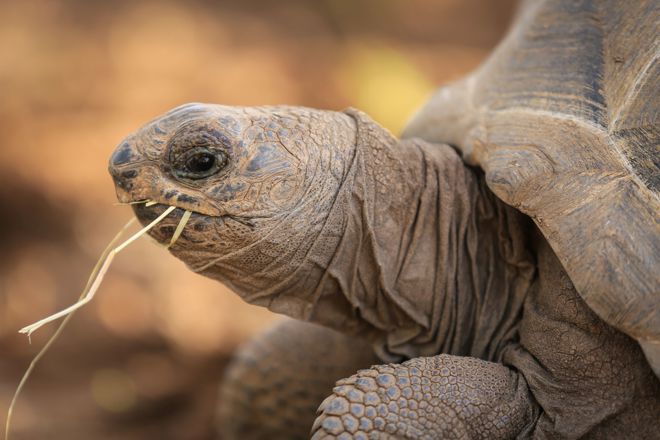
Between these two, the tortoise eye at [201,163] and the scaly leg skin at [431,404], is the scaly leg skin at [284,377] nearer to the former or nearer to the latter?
the scaly leg skin at [431,404]

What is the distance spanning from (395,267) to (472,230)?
31 centimetres

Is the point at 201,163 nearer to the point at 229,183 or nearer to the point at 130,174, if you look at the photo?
the point at 229,183

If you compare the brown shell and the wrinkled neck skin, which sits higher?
the brown shell

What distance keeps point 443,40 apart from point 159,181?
8191mm

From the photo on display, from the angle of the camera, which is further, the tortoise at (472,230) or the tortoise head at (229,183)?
the tortoise head at (229,183)

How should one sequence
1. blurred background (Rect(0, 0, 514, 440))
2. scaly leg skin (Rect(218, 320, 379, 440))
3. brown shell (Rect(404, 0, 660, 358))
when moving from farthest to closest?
blurred background (Rect(0, 0, 514, 440)), scaly leg skin (Rect(218, 320, 379, 440)), brown shell (Rect(404, 0, 660, 358))

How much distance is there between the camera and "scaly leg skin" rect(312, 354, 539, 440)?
2.20 m

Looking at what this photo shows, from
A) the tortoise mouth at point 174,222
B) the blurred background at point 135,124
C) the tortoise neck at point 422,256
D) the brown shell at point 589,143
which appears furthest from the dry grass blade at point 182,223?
the blurred background at point 135,124

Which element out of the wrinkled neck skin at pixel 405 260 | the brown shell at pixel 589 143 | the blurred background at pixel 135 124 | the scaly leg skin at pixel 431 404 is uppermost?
the brown shell at pixel 589 143

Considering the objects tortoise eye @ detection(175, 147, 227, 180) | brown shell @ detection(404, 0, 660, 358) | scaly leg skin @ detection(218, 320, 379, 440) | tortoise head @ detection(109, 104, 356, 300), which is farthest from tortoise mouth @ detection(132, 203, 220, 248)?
scaly leg skin @ detection(218, 320, 379, 440)

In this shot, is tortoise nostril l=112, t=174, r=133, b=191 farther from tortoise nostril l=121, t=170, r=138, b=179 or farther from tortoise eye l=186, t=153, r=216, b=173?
tortoise eye l=186, t=153, r=216, b=173

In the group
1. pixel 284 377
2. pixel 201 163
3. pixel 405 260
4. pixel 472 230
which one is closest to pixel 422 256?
pixel 405 260

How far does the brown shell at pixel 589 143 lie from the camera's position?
6.81 feet

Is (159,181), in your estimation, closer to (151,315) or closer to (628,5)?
(628,5)
